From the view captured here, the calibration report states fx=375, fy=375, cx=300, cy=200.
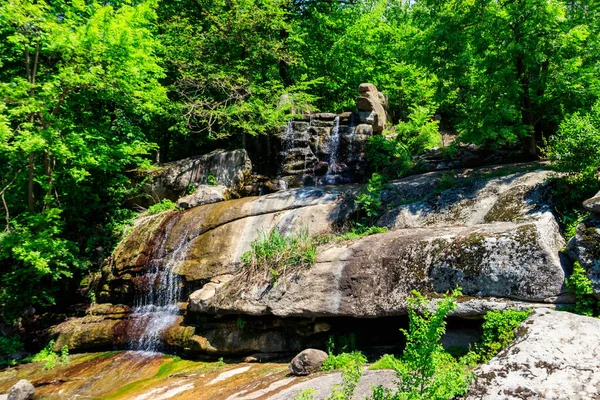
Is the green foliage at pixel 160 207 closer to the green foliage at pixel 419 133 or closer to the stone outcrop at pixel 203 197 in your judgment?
the stone outcrop at pixel 203 197

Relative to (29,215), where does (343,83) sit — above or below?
above

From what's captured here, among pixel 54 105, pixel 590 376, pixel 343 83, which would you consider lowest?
pixel 590 376

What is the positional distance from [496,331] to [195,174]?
45.1 ft

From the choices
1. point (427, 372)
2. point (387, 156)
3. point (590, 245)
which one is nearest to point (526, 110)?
point (387, 156)

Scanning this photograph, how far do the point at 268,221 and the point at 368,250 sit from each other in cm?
441

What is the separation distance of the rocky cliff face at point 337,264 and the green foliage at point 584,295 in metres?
0.18

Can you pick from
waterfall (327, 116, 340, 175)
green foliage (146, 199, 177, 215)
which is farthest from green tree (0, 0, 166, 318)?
waterfall (327, 116, 340, 175)

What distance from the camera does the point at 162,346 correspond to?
9.48m

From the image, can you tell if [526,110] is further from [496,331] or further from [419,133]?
[496,331]

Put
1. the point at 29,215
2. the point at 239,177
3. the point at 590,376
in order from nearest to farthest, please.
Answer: the point at 590,376, the point at 29,215, the point at 239,177

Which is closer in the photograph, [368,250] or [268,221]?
[368,250]

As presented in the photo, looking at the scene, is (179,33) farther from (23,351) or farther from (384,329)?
(384,329)

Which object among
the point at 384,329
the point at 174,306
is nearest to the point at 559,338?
the point at 384,329

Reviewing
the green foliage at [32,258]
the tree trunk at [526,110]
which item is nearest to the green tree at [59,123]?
the green foliage at [32,258]
